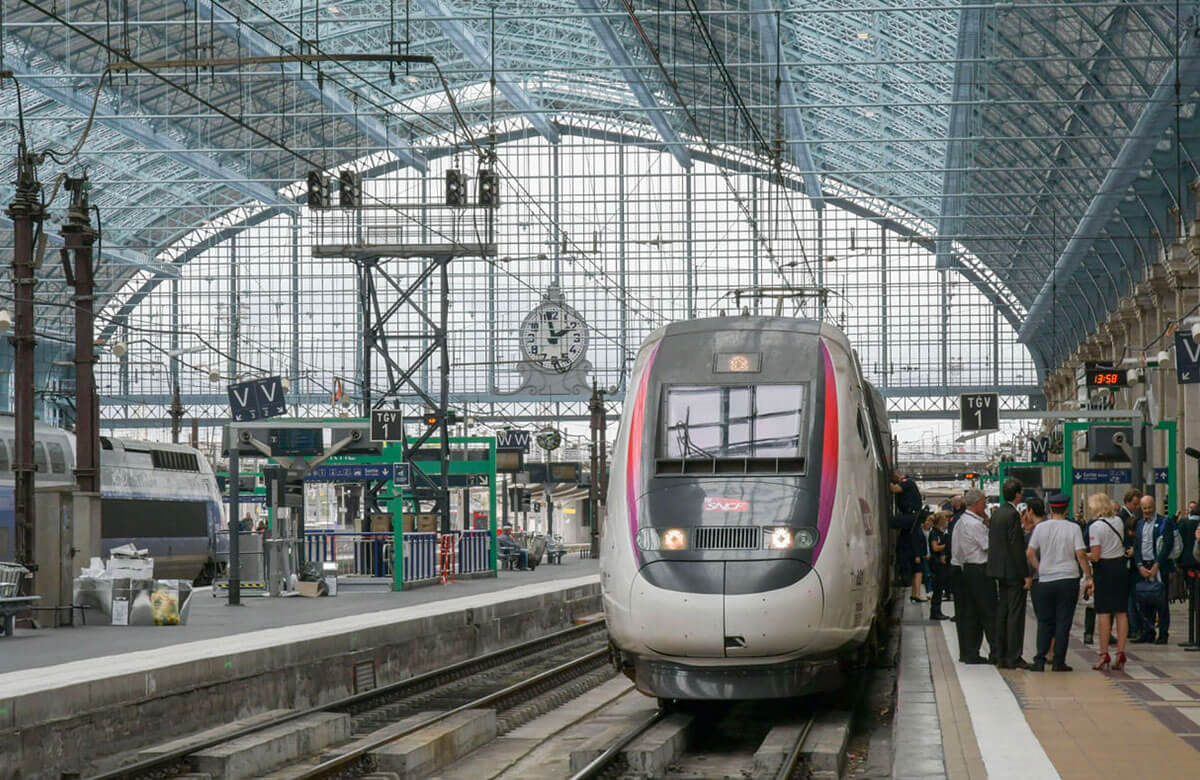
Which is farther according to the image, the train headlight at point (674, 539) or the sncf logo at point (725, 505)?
the sncf logo at point (725, 505)

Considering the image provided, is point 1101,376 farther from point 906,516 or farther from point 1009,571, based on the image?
point 1009,571

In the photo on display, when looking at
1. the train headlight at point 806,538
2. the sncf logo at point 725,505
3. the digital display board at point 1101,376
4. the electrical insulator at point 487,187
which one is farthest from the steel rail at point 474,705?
the digital display board at point 1101,376

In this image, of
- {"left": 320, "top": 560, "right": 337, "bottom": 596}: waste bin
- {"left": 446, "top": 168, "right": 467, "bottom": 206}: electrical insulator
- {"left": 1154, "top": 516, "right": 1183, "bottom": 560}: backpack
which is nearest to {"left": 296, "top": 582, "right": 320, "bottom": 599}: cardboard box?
{"left": 320, "top": 560, "right": 337, "bottom": 596}: waste bin

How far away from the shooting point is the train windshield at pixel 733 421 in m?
13.5

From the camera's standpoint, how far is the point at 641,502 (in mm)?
13172

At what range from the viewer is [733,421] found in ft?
45.1

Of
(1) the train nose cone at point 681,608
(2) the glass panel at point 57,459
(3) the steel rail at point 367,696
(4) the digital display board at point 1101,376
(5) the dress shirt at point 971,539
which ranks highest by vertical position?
(4) the digital display board at point 1101,376

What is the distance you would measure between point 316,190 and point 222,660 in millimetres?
17450

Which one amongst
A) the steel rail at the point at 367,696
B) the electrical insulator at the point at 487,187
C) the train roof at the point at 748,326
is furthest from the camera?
the electrical insulator at the point at 487,187

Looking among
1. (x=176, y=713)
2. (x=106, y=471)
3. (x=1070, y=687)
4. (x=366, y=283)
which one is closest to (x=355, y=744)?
(x=176, y=713)

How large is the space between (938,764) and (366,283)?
3340 centimetres

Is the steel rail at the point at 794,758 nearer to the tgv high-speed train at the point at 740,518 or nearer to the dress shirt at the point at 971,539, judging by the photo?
the tgv high-speed train at the point at 740,518

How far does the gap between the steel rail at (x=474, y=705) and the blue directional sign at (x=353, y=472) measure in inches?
388

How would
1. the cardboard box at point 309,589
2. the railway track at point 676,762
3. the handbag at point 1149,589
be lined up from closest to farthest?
the railway track at point 676,762 → the handbag at point 1149,589 → the cardboard box at point 309,589
